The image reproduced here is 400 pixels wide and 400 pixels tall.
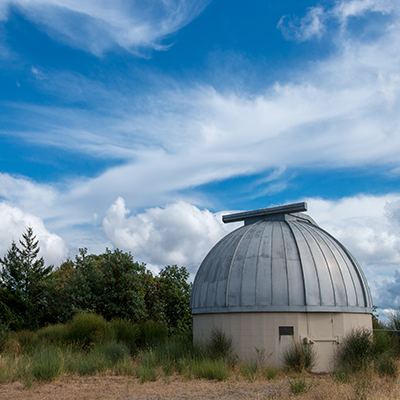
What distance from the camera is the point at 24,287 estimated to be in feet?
118

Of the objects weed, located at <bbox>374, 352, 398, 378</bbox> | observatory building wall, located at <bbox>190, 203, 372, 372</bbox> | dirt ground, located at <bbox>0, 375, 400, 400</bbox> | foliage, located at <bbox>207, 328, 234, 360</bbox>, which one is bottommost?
dirt ground, located at <bbox>0, 375, 400, 400</bbox>

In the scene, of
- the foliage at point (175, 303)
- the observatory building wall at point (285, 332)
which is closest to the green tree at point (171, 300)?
the foliage at point (175, 303)

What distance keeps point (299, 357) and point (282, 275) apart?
293 cm

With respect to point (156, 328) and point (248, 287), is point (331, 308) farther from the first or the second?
point (156, 328)

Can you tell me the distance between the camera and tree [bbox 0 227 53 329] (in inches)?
1282

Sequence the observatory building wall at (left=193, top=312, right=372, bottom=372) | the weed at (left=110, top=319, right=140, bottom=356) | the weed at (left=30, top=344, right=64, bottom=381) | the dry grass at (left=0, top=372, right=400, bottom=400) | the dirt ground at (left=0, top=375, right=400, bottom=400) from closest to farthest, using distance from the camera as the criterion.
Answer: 1. the dry grass at (left=0, top=372, right=400, bottom=400)
2. the dirt ground at (left=0, top=375, right=400, bottom=400)
3. the weed at (left=30, top=344, right=64, bottom=381)
4. the observatory building wall at (left=193, top=312, right=372, bottom=372)
5. the weed at (left=110, top=319, right=140, bottom=356)

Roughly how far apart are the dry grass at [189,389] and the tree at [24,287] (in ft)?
69.2

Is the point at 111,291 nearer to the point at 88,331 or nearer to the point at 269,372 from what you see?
the point at 88,331

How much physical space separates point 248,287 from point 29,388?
8066mm

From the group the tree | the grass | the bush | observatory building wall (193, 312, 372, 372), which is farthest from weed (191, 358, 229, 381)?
the tree

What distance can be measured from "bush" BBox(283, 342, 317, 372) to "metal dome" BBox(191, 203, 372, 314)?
4.28 ft

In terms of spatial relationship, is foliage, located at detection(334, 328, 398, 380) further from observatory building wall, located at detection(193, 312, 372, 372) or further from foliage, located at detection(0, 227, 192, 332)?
foliage, located at detection(0, 227, 192, 332)

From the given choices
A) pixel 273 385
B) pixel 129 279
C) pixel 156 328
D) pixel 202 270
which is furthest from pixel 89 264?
pixel 273 385

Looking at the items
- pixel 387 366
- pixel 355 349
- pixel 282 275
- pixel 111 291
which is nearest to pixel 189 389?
pixel 282 275
